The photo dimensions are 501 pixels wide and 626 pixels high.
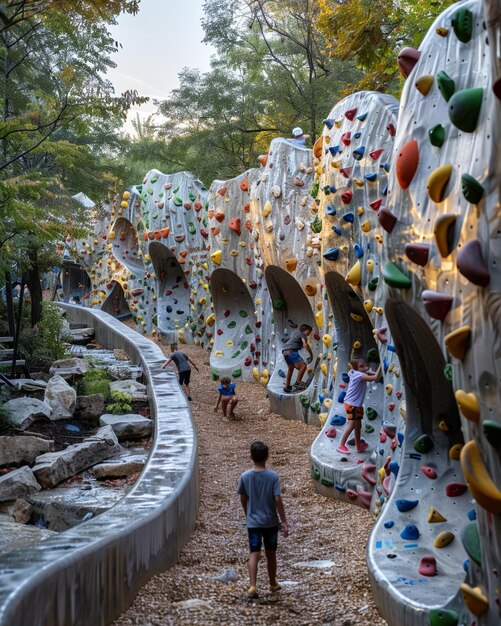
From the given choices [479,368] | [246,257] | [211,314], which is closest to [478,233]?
[479,368]

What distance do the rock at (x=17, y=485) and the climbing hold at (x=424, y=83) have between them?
229 inches

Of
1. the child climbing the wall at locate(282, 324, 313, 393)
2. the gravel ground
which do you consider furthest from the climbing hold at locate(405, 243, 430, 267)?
the child climbing the wall at locate(282, 324, 313, 393)

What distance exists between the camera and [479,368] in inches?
161

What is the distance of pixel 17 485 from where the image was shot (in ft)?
28.9

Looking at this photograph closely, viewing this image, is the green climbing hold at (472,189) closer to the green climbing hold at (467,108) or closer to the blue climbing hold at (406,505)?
the green climbing hold at (467,108)

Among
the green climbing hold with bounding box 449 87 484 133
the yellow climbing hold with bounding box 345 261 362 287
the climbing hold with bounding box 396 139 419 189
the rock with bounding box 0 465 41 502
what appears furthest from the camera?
the yellow climbing hold with bounding box 345 261 362 287

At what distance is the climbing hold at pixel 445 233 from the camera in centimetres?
456

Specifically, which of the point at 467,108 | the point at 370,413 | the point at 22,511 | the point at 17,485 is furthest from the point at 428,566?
the point at 17,485

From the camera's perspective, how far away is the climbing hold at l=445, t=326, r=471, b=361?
4180 millimetres

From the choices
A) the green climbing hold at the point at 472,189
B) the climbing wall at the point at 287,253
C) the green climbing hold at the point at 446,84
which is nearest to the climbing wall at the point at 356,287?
the climbing wall at the point at 287,253

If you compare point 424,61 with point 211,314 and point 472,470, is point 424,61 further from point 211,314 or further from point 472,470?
point 211,314

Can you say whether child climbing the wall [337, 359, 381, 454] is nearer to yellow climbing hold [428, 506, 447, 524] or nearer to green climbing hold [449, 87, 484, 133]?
yellow climbing hold [428, 506, 447, 524]

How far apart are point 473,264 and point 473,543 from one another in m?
1.53

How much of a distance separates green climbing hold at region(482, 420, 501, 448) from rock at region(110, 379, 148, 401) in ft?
34.4
